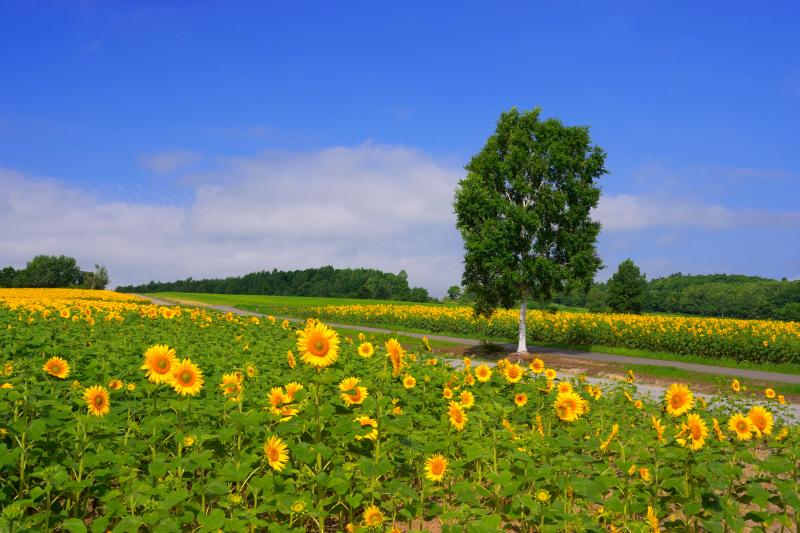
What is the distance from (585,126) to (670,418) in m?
19.8

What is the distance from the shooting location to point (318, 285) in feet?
367

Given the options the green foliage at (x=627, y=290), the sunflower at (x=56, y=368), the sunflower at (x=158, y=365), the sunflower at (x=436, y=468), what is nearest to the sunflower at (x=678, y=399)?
the sunflower at (x=436, y=468)

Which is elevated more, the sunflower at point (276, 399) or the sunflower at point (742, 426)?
the sunflower at point (276, 399)

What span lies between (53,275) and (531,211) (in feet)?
358

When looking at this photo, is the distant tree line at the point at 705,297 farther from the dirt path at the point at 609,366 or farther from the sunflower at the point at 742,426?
the sunflower at the point at 742,426

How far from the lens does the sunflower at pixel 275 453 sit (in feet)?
12.1

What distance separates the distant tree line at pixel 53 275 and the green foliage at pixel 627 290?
95.7m

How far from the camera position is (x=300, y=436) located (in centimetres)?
443

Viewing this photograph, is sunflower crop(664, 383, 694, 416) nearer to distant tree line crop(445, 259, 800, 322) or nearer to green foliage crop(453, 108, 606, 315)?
green foliage crop(453, 108, 606, 315)

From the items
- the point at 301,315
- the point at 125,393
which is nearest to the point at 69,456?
the point at 125,393

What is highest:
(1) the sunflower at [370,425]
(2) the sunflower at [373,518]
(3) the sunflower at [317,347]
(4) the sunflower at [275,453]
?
(3) the sunflower at [317,347]

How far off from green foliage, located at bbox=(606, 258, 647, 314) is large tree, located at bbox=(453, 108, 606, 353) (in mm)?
43166

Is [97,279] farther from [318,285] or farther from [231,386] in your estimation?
[231,386]

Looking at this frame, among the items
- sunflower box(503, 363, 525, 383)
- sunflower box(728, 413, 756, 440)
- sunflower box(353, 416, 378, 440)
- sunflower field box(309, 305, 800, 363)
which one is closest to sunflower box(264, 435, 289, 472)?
sunflower box(353, 416, 378, 440)
